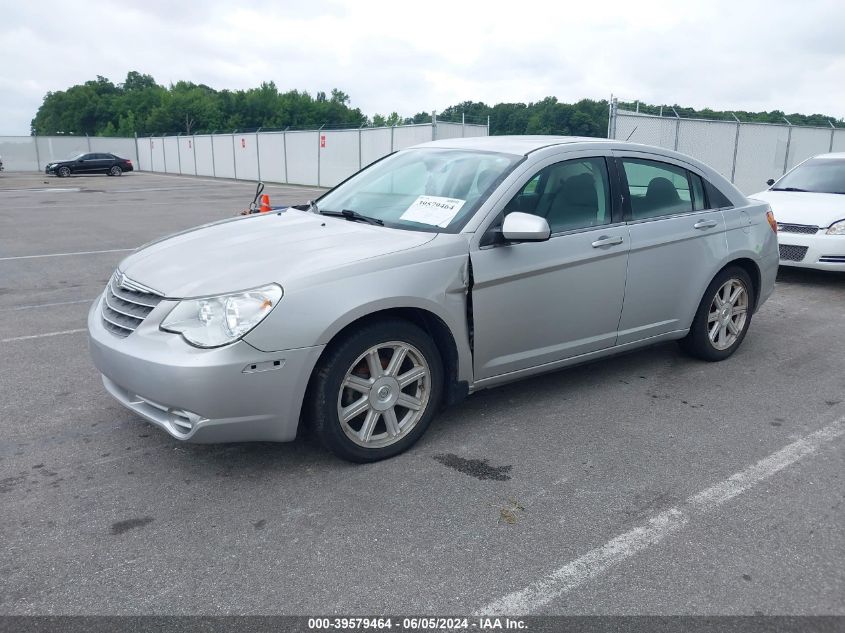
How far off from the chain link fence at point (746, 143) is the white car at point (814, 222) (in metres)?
10.8

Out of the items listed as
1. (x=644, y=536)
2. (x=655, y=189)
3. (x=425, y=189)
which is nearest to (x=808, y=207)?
(x=655, y=189)

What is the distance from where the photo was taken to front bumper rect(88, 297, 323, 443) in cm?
318

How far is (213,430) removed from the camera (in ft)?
10.7

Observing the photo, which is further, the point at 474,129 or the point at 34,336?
the point at 474,129

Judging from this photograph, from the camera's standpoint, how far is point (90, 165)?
42281 mm

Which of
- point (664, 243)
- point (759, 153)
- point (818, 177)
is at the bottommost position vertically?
point (664, 243)

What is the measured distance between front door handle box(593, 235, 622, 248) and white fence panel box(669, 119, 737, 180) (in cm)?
1740

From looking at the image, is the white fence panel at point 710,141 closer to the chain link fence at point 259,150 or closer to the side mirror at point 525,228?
the chain link fence at point 259,150

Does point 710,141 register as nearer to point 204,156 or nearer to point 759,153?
point 759,153

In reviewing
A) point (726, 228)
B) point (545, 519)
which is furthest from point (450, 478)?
point (726, 228)

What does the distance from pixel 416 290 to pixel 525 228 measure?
2.24ft

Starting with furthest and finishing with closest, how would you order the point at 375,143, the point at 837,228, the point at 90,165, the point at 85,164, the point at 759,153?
the point at 90,165
the point at 85,164
the point at 375,143
the point at 759,153
the point at 837,228

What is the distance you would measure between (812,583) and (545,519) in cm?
104

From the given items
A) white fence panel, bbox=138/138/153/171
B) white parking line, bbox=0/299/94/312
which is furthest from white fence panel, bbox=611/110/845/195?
white fence panel, bbox=138/138/153/171
